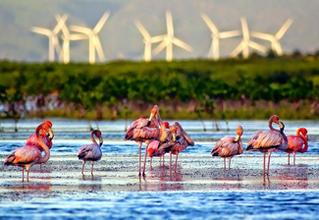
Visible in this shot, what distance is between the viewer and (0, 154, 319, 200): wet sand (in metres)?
21.0

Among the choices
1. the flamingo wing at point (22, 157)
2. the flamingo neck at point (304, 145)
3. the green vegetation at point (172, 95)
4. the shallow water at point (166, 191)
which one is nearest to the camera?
the shallow water at point (166, 191)

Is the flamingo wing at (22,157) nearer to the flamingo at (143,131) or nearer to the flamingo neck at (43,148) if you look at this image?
the flamingo neck at (43,148)

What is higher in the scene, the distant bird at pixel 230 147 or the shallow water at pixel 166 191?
the distant bird at pixel 230 147

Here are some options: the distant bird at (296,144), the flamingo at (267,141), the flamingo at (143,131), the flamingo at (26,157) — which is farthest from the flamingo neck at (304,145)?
the flamingo at (26,157)

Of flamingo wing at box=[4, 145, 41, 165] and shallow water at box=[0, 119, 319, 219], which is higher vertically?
flamingo wing at box=[4, 145, 41, 165]

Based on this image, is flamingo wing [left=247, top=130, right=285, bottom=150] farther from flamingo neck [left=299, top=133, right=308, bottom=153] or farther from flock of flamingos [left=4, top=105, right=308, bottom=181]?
flamingo neck [left=299, top=133, right=308, bottom=153]

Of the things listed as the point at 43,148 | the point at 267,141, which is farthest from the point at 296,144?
the point at 43,148

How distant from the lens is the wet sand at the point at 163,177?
21047mm

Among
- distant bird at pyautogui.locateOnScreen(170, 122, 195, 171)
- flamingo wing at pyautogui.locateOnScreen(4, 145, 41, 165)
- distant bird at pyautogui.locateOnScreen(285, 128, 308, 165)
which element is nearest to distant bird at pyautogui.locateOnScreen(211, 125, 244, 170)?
distant bird at pyautogui.locateOnScreen(170, 122, 195, 171)

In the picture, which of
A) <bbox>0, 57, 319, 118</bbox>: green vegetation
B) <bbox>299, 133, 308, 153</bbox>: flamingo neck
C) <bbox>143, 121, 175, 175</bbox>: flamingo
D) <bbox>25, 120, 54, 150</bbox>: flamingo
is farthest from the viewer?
<bbox>0, 57, 319, 118</bbox>: green vegetation

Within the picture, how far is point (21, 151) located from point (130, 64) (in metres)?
84.9

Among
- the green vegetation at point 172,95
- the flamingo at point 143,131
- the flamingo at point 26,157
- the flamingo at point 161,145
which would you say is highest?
the green vegetation at point 172,95

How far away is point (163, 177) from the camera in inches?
918

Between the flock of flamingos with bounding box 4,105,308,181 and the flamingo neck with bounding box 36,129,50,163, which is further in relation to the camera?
the flock of flamingos with bounding box 4,105,308,181
